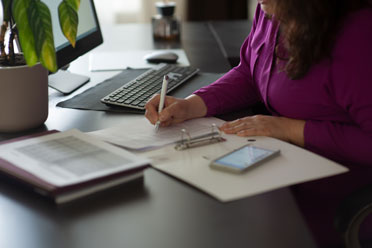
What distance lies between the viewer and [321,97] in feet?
3.60

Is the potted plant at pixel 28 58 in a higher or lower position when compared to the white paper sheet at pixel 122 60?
higher

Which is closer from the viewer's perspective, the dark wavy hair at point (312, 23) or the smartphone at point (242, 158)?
the smartphone at point (242, 158)

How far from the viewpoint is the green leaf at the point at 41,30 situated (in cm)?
97

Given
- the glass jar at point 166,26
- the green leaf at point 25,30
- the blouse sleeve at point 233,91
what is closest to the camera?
the green leaf at point 25,30

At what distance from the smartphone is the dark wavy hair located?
24 centimetres

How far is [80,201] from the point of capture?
797 mm

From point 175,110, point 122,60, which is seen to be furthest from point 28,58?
point 122,60

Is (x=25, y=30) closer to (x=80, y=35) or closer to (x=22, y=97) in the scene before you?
(x=22, y=97)

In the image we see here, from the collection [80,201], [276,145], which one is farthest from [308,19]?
[80,201]

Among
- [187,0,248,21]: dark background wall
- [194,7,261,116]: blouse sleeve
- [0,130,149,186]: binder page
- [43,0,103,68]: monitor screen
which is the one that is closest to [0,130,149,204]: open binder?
[0,130,149,186]: binder page

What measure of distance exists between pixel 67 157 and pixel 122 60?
0.95 metres

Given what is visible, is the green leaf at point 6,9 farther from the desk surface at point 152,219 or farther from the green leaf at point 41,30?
the desk surface at point 152,219

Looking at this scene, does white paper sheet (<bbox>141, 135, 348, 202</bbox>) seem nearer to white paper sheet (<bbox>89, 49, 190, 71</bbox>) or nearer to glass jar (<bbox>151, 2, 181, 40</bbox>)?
white paper sheet (<bbox>89, 49, 190, 71</bbox>)

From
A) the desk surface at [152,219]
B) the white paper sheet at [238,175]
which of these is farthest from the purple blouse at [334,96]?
the desk surface at [152,219]
